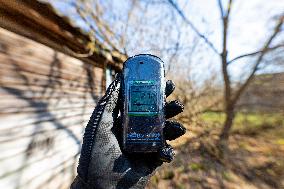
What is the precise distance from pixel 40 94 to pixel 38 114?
29 centimetres

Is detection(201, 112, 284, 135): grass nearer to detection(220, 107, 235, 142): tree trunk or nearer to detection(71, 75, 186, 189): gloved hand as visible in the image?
detection(220, 107, 235, 142): tree trunk

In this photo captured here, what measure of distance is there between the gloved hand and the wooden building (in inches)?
69.5

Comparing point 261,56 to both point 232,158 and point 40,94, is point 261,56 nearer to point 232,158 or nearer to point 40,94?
point 232,158

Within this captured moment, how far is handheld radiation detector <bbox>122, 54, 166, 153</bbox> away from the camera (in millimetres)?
1664

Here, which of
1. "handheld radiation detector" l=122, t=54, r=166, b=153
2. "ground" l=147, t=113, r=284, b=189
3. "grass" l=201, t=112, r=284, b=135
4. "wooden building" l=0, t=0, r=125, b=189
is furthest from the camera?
"grass" l=201, t=112, r=284, b=135

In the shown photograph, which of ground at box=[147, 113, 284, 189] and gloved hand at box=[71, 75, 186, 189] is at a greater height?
gloved hand at box=[71, 75, 186, 189]

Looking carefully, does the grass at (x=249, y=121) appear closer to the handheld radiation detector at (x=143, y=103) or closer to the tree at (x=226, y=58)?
the tree at (x=226, y=58)

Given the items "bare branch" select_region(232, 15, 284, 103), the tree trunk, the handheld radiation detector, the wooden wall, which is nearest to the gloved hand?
the handheld radiation detector

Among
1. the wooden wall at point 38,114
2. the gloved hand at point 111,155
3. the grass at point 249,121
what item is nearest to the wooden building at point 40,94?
the wooden wall at point 38,114

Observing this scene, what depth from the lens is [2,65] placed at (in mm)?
2789

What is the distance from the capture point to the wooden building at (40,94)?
2.85 m

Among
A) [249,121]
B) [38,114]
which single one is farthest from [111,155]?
[249,121]

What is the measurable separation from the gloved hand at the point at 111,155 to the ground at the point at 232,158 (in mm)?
5177

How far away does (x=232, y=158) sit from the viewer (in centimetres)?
968
